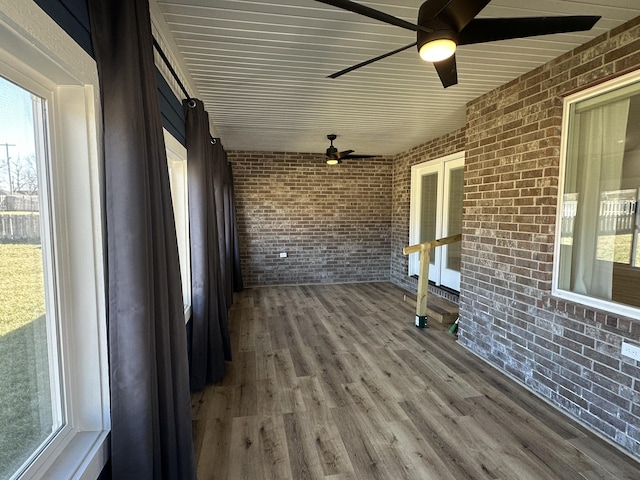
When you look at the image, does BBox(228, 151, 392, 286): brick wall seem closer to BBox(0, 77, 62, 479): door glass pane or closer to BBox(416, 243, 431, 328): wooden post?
BBox(416, 243, 431, 328): wooden post

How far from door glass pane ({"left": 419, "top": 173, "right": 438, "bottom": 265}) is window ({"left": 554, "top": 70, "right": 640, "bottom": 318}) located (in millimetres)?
2852

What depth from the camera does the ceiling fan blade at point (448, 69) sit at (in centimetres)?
174

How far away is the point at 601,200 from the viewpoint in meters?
2.26

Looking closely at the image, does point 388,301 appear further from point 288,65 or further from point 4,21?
point 4,21

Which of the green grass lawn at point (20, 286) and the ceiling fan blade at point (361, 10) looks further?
the ceiling fan blade at point (361, 10)

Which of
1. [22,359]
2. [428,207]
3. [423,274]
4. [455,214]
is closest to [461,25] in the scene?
[22,359]

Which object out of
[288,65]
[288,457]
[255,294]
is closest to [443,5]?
[288,65]

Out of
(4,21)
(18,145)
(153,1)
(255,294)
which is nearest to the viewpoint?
(4,21)

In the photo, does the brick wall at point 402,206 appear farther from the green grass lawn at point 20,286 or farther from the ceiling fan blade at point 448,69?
the green grass lawn at point 20,286

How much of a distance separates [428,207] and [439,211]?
458 mm

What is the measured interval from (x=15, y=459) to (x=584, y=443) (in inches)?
111

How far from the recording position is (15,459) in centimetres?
99

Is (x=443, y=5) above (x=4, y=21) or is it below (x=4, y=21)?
above

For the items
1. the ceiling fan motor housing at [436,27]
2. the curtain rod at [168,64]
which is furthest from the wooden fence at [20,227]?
the ceiling fan motor housing at [436,27]
